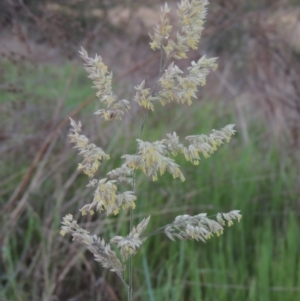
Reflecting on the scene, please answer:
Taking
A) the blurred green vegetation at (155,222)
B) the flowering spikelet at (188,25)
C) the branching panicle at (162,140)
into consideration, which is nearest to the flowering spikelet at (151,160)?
the branching panicle at (162,140)

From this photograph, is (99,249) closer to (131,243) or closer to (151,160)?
(131,243)

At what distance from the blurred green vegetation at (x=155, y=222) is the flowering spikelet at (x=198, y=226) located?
3.27 ft

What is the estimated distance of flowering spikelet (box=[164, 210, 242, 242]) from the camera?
819 millimetres

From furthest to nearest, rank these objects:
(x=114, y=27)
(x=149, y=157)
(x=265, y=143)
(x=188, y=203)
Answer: (x=114, y=27)
(x=265, y=143)
(x=188, y=203)
(x=149, y=157)

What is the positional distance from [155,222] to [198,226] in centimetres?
165

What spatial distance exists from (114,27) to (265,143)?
4.40 feet

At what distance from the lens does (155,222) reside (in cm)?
247

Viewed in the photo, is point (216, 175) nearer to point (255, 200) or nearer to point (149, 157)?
point (255, 200)

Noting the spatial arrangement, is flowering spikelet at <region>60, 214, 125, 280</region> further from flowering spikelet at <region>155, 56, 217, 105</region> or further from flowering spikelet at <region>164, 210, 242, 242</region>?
flowering spikelet at <region>155, 56, 217, 105</region>

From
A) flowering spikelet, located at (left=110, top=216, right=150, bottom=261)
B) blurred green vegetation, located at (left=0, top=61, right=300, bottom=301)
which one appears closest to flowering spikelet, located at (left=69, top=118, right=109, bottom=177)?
flowering spikelet, located at (left=110, top=216, right=150, bottom=261)

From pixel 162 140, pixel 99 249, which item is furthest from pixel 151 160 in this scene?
pixel 99 249

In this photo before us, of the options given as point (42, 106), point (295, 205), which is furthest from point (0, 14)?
point (295, 205)

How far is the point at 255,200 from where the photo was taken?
2.74m

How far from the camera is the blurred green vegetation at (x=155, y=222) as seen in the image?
2053mm
